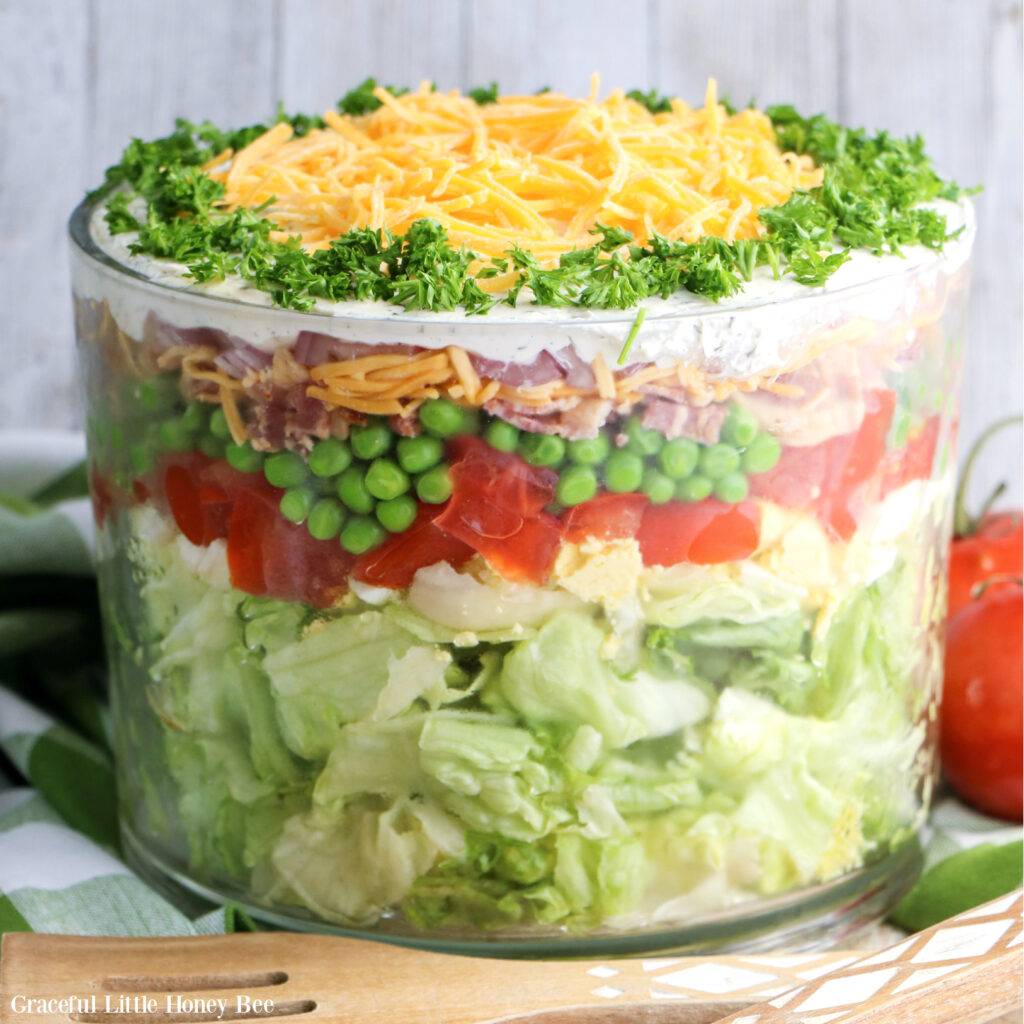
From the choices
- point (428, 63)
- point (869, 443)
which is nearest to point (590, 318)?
point (869, 443)

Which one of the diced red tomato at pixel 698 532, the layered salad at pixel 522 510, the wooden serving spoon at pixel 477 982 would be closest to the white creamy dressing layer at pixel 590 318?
the layered salad at pixel 522 510

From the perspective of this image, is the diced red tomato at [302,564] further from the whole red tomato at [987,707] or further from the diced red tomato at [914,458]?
the whole red tomato at [987,707]

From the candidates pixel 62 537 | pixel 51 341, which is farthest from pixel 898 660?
pixel 51 341

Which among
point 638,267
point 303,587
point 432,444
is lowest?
point 303,587

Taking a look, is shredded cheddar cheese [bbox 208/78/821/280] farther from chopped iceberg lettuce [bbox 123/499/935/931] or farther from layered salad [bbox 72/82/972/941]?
chopped iceberg lettuce [bbox 123/499/935/931]

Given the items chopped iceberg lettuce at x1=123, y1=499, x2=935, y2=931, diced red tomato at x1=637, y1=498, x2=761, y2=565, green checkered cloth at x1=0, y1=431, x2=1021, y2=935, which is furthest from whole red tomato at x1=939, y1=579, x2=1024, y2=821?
diced red tomato at x1=637, y1=498, x2=761, y2=565

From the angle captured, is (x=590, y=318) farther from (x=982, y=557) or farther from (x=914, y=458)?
(x=982, y=557)

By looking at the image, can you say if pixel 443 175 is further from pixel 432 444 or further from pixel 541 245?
pixel 432 444
